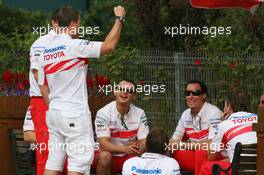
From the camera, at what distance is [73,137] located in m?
9.32

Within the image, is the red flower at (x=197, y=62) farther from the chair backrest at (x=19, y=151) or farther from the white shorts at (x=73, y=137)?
the white shorts at (x=73, y=137)

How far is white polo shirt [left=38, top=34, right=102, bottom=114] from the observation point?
30.6 feet

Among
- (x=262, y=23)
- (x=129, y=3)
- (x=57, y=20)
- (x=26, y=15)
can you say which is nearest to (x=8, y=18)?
(x=26, y=15)

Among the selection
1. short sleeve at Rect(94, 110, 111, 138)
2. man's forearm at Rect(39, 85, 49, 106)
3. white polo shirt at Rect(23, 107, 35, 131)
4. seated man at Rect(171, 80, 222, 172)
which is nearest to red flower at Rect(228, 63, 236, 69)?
seated man at Rect(171, 80, 222, 172)

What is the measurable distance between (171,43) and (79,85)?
9363 millimetres

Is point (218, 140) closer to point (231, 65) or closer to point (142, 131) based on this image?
point (142, 131)

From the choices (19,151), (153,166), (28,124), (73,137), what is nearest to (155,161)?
(153,166)

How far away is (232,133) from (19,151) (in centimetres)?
272

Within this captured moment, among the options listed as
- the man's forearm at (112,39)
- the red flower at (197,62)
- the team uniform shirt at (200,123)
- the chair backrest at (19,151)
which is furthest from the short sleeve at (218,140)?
the red flower at (197,62)

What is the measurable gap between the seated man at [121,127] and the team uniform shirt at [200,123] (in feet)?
1.43

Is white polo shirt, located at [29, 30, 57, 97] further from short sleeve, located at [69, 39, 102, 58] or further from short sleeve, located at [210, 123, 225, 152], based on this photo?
short sleeve, located at [210, 123, 225, 152]

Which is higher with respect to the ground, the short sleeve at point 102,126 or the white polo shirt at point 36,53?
the white polo shirt at point 36,53

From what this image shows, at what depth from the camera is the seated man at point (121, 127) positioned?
11.0m

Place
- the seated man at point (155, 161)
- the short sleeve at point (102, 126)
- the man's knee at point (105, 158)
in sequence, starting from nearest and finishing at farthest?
the seated man at point (155, 161), the man's knee at point (105, 158), the short sleeve at point (102, 126)
